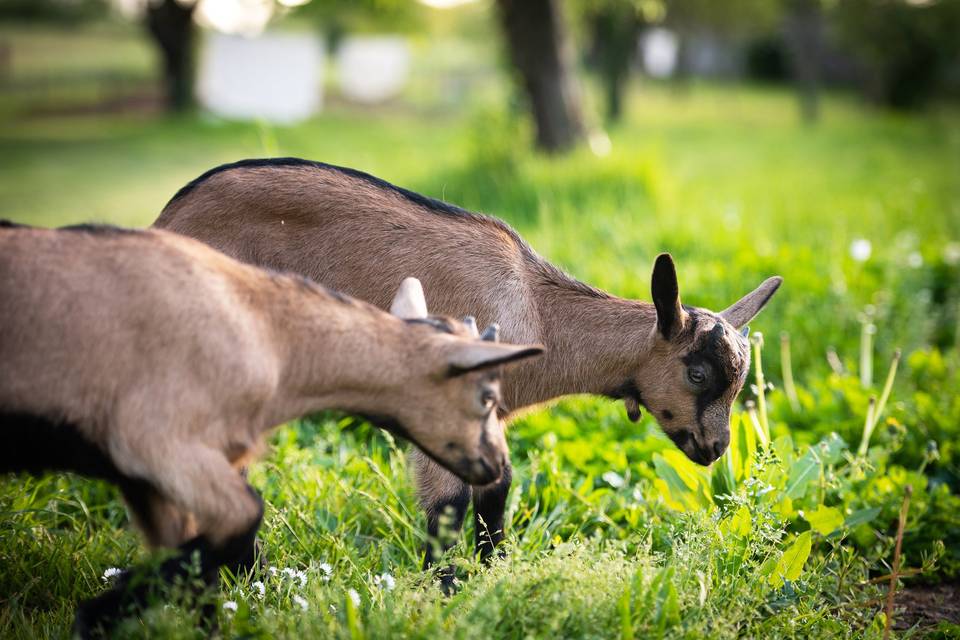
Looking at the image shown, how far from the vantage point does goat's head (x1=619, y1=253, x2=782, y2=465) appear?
4.21m

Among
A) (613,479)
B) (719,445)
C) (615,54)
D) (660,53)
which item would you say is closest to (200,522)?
(719,445)

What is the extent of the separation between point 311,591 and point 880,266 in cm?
674

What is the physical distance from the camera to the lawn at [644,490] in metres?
3.60

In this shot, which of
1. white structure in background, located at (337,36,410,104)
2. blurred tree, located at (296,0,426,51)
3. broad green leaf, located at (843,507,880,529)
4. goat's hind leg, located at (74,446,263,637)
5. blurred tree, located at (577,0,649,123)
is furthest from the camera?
white structure in background, located at (337,36,410,104)

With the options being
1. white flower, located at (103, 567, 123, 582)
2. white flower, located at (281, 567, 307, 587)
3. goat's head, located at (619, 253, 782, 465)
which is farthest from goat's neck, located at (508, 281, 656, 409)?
white flower, located at (103, 567, 123, 582)

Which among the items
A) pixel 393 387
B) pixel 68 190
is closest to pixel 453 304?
pixel 393 387

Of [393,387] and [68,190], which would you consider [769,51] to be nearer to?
[68,190]

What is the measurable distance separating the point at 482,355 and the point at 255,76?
2942cm

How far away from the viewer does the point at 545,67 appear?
14.3 m

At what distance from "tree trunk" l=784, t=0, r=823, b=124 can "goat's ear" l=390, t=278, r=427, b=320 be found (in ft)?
88.2

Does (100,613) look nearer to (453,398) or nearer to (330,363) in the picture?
(330,363)

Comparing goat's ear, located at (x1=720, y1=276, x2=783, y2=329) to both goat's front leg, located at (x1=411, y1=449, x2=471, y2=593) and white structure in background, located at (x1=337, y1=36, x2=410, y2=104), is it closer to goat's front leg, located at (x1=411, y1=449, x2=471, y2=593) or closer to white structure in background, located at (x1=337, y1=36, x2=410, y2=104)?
goat's front leg, located at (x1=411, y1=449, x2=471, y2=593)

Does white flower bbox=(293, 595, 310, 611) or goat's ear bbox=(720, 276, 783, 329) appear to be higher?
goat's ear bbox=(720, 276, 783, 329)

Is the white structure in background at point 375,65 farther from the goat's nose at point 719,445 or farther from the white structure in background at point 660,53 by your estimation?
the goat's nose at point 719,445
